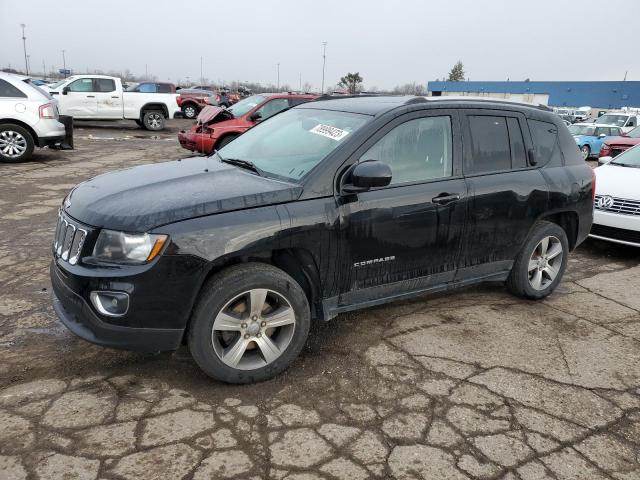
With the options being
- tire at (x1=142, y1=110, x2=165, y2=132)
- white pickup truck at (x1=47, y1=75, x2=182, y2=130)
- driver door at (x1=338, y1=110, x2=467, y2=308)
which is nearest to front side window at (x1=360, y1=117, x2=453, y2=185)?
driver door at (x1=338, y1=110, x2=467, y2=308)

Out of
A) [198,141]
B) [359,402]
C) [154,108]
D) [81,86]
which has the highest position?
[81,86]

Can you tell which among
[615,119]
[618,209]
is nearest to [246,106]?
[618,209]

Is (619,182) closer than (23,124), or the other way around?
(619,182)

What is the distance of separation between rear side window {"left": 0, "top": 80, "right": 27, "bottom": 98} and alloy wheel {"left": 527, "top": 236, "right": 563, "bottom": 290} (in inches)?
397

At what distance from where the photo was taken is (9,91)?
10.1 meters

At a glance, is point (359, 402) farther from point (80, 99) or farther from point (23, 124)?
point (80, 99)

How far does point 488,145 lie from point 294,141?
1553mm

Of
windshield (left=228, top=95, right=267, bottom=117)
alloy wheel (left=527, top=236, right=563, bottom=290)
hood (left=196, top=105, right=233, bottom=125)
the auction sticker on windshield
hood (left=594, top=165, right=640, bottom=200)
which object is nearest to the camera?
the auction sticker on windshield

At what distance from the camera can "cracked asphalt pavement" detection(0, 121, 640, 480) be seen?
2.51 meters

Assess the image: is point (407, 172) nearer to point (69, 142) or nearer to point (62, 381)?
point (62, 381)

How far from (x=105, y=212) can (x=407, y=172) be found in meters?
2.01

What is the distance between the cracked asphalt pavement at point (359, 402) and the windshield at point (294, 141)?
4.27ft

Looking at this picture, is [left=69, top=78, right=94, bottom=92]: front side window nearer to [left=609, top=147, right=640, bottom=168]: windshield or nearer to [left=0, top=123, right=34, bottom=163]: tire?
[left=0, top=123, right=34, bottom=163]: tire

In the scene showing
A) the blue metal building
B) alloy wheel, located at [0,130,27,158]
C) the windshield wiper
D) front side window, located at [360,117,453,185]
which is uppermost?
the blue metal building
